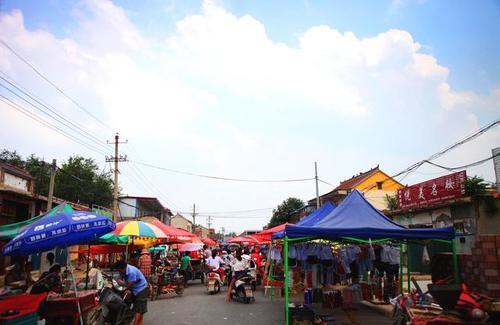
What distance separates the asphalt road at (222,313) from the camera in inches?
359

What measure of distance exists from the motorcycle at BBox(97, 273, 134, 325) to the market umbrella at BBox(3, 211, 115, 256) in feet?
4.60

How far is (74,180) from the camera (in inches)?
1524

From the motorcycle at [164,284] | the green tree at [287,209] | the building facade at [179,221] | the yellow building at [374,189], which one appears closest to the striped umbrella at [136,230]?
the motorcycle at [164,284]

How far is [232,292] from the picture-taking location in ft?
42.1

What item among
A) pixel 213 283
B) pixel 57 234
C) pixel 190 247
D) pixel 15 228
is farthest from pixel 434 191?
pixel 15 228

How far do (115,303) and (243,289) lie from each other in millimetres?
5548

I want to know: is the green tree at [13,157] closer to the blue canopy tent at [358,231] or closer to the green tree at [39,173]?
the green tree at [39,173]

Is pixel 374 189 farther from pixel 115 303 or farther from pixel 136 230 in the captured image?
pixel 115 303

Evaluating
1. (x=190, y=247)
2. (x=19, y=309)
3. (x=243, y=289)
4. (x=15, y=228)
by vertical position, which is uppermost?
(x=15, y=228)

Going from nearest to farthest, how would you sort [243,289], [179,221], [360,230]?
[360,230] < [243,289] < [179,221]

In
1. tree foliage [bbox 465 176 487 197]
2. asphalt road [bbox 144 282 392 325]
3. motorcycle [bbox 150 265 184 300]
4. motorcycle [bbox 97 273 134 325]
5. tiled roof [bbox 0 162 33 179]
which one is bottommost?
asphalt road [bbox 144 282 392 325]

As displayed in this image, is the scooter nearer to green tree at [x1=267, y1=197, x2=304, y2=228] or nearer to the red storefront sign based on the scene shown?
the red storefront sign

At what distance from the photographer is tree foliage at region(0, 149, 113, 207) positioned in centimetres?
3745

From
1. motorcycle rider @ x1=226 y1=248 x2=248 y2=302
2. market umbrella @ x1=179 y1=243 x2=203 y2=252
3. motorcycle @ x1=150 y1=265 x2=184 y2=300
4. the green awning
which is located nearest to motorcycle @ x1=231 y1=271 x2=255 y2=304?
motorcycle rider @ x1=226 y1=248 x2=248 y2=302
